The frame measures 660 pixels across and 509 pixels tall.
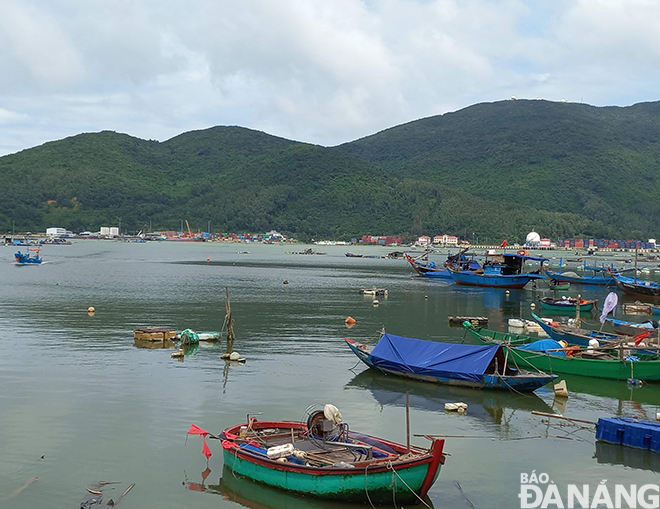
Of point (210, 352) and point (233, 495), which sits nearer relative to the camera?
point (233, 495)

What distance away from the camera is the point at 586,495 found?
46.3 feet

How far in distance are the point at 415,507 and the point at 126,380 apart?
13.3 m

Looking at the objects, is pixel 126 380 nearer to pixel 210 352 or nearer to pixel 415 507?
pixel 210 352

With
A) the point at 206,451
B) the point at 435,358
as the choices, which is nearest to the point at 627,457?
the point at 435,358

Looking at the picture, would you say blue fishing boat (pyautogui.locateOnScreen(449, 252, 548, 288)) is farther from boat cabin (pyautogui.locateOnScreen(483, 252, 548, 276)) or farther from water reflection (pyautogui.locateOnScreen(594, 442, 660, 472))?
water reflection (pyautogui.locateOnScreen(594, 442, 660, 472))

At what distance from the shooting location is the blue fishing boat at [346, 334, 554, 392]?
2105 cm

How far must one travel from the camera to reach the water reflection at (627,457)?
1549cm

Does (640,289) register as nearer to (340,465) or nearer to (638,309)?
(638,309)

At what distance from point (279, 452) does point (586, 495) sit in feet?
23.2

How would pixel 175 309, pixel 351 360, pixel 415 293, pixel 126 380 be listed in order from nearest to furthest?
pixel 126 380 → pixel 351 360 → pixel 175 309 → pixel 415 293

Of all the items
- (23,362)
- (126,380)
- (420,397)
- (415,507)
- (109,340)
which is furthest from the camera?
(109,340)

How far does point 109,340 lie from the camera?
30734mm

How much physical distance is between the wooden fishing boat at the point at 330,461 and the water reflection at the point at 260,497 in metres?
0.18

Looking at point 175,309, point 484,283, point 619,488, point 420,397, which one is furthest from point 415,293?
point 619,488
